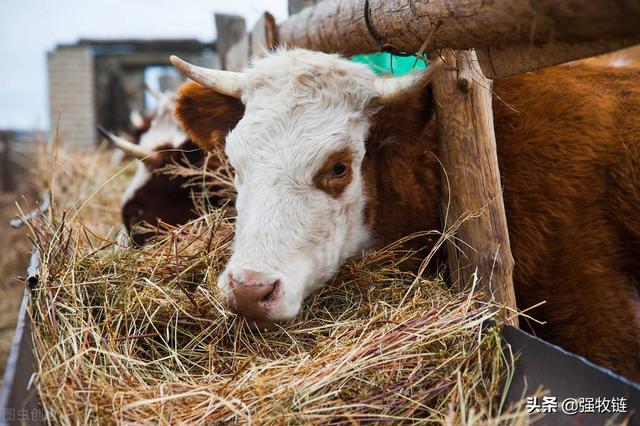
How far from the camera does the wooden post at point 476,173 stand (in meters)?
2.57

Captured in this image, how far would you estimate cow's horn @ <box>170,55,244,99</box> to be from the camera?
9.59ft

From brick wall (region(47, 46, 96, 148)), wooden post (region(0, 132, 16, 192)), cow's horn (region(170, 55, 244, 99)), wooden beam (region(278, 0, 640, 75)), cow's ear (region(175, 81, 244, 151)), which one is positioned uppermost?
wooden beam (region(278, 0, 640, 75))

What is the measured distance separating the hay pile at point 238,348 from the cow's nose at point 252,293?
0.12 m

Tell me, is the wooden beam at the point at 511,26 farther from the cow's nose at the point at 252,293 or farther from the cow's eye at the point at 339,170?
the cow's nose at the point at 252,293

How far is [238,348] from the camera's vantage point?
2.33m

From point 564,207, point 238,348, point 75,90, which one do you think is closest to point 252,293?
point 238,348

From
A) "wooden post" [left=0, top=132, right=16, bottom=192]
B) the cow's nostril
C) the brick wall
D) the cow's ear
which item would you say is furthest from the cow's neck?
"wooden post" [left=0, top=132, right=16, bottom=192]

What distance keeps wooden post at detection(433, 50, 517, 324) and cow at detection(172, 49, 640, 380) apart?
16 cm

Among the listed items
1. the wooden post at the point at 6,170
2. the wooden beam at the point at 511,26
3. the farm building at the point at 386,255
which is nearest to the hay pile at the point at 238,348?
the farm building at the point at 386,255

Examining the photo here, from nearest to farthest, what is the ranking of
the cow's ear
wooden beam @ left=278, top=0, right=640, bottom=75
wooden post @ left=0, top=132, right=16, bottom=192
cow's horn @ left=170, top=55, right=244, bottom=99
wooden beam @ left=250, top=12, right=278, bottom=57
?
wooden beam @ left=278, top=0, right=640, bottom=75, cow's horn @ left=170, top=55, right=244, bottom=99, the cow's ear, wooden beam @ left=250, top=12, right=278, bottom=57, wooden post @ left=0, top=132, right=16, bottom=192

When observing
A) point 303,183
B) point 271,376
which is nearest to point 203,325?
point 271,376

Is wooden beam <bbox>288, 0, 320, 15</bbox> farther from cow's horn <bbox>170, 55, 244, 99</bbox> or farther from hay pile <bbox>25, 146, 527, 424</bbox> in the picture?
hay pile <bbox>25, 146, 527, 424</bbox>

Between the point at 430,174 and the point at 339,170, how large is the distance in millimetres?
567

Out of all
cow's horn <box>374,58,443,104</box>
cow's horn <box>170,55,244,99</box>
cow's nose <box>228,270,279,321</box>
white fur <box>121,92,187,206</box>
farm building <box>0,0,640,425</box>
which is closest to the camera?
farm building <box>0,0,640,425</box>
